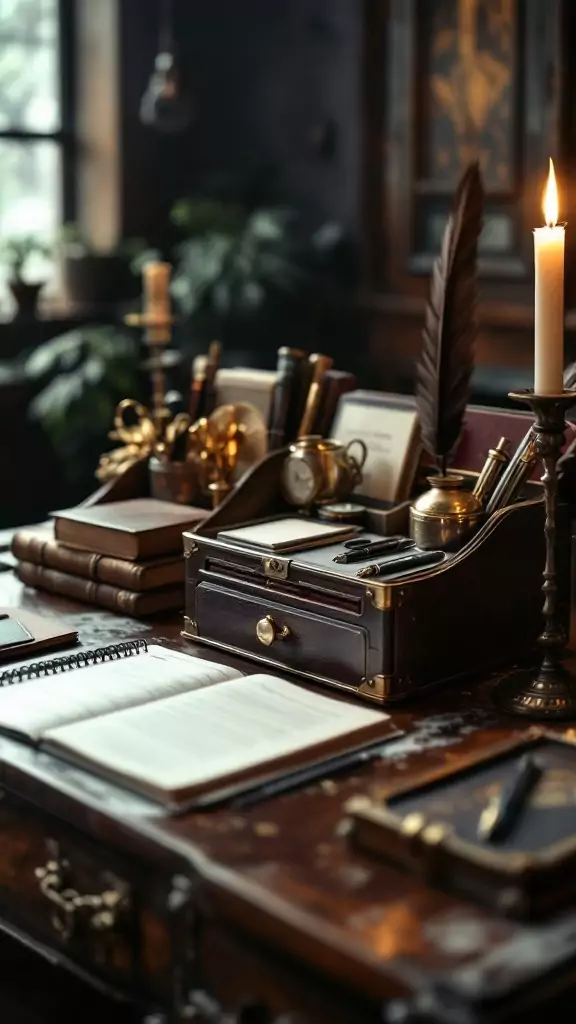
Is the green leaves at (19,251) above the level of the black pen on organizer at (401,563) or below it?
above

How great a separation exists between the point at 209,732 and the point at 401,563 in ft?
1.20

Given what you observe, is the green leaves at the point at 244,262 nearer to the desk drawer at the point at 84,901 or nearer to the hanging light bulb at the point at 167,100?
the hanging light bulb at the point at 167,100

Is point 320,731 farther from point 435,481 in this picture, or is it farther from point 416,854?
point 435,481

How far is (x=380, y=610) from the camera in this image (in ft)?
5.58

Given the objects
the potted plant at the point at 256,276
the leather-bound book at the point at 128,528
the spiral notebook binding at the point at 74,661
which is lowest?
the spiral notebook binding at the point at 74,661

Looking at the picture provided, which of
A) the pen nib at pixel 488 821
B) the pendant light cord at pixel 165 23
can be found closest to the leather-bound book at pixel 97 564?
the pen nib at pixel 488 821

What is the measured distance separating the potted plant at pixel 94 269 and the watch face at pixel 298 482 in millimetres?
3864

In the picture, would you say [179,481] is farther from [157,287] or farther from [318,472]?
[157,287]

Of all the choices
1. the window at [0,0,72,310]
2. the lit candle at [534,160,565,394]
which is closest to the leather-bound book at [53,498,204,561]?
the lit candle at [534,160,565,394]

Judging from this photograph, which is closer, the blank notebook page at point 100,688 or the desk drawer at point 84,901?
the desk drawer at point 84,901

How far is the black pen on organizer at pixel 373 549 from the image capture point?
1843 mm

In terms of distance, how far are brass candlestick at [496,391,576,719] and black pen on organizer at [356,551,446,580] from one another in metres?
0.17

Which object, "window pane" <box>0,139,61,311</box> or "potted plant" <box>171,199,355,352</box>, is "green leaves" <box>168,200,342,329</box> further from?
"window pane" <box>0,139,61,311</box>

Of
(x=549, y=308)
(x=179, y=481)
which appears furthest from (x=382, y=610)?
(x=179, y=481)
